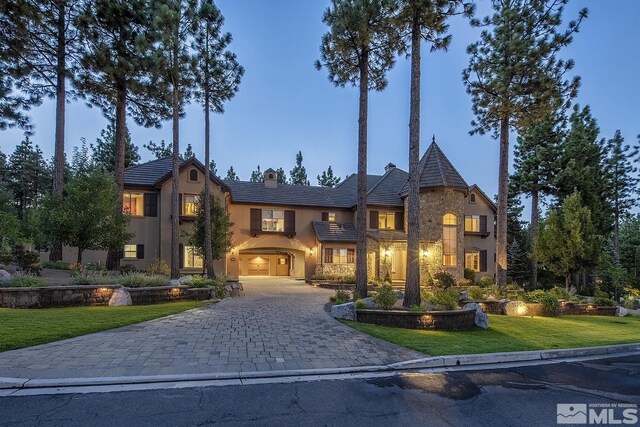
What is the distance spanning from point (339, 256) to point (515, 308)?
13799 mm

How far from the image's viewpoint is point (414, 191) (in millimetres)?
11305

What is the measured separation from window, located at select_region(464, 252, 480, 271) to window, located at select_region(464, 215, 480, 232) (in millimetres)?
2026

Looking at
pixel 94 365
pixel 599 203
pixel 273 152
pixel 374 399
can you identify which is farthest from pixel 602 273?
pixel 273 152

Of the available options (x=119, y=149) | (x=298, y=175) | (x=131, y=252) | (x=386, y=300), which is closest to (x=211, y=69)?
(x=119, y=149)

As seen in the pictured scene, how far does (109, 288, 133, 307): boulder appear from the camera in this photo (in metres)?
11.9

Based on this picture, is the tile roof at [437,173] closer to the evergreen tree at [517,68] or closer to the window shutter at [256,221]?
the evergreen tree at [517,68]

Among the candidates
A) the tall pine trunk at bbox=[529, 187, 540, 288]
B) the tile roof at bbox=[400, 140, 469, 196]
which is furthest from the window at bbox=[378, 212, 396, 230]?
the tall pine trunk at bbox=[529, 187, 540, 288]

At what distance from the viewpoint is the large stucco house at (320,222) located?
2333cm

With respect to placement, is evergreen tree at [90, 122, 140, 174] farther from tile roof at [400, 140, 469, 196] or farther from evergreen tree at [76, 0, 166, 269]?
tile roof at [400, 140, 469, 196]

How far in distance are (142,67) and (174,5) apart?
4227 mm

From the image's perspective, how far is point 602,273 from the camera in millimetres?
26812

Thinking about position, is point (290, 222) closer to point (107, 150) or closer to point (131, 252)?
point (131, 252)
